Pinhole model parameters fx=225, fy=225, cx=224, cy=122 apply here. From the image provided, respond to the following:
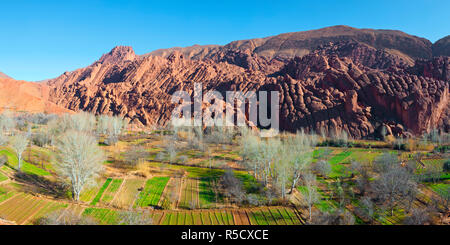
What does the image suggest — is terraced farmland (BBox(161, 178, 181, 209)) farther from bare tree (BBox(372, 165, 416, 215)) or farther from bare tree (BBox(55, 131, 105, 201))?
bare tree (BBox(372, 165, 416, 215))

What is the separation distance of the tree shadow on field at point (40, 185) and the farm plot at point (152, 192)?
31.2ft

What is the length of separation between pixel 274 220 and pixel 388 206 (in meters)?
16.0

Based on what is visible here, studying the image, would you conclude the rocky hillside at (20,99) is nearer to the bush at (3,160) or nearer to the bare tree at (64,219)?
the bush at (3,160)

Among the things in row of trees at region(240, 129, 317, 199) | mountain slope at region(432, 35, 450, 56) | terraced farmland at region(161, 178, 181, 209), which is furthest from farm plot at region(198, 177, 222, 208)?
mountain slope at region(432, 35, 450, 56)

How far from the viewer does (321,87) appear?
98.5 meters

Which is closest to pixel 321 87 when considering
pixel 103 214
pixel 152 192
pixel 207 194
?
pixel 207 194

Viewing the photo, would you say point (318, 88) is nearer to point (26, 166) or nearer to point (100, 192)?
point (100, 192)

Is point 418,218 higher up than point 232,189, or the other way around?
point 232,189

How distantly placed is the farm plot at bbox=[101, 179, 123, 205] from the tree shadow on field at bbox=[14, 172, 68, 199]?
4.79 meters

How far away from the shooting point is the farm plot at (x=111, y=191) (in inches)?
1157

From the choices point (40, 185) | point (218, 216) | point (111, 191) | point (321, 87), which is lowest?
point (218, 216)

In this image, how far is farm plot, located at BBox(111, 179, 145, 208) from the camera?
29016mm

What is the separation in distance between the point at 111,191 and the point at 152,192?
5628 mm

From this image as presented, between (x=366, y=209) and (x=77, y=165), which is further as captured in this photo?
(x=77, y=165)
